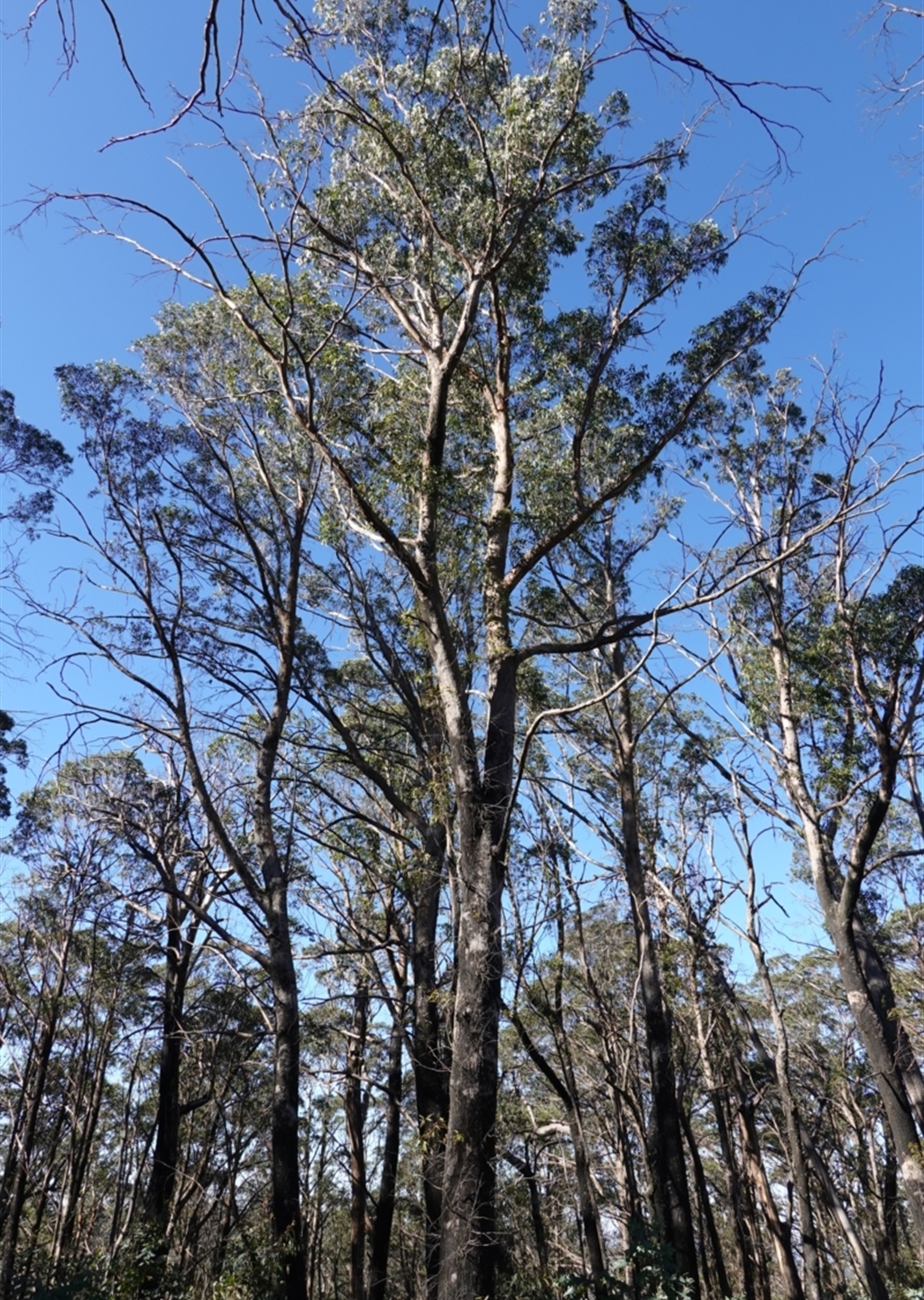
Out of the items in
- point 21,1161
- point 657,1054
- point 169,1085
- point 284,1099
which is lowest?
point 21,1161

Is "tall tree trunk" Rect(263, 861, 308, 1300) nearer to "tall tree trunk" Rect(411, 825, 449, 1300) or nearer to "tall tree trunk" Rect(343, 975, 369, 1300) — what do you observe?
"tall tree trunk" Rect(411, 825, 449, 1300)

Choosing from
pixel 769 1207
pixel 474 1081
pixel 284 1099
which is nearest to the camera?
pixel 474 1081

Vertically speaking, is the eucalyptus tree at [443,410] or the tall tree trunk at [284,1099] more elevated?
the eucalyptus tree at [443,410]

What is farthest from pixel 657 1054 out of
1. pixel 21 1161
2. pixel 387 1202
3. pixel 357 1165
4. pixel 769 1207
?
pixel 21 1161

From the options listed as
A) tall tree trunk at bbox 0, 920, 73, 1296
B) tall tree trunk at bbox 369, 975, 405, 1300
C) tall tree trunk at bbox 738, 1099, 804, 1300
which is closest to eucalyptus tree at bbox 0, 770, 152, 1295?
tall tree trunk at bbox 0, 920, 73, 1296

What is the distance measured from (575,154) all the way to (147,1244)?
10892mm

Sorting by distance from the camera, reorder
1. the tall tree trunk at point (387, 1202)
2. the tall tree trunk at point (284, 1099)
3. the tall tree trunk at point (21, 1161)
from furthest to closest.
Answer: the tall tree trunk at point (387, 1202), the tall tree trunk at point (21, 1161), the tall tree trunk at point (284, 1099)

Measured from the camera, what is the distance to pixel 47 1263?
9.15 m

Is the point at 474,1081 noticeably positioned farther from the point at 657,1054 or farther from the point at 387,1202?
the point at 387,1202

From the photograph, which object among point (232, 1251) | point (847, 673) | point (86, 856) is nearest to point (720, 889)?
point (847, 673)

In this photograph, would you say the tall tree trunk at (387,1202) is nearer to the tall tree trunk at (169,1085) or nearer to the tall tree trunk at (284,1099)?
the tall tree trunk at (169,1085)

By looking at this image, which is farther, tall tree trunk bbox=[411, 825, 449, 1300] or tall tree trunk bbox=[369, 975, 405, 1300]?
tall tree trunk bbox=[369, 975, 405, 1300]

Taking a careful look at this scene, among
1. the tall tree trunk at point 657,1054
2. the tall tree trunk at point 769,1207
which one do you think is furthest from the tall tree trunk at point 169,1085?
the tall tree trunk at point 769,1207

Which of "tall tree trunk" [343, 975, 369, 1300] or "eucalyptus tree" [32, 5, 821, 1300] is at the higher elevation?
"eucalyptus tree" [32, 5, 821, 1300]
